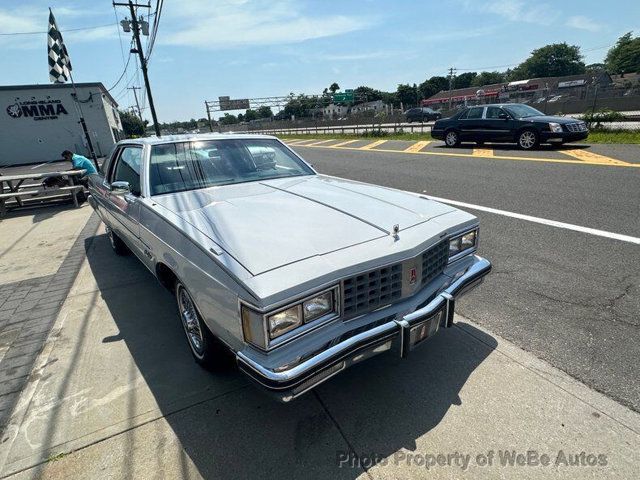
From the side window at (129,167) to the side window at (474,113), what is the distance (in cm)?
1223

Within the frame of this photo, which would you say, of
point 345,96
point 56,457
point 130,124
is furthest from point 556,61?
point 56,457

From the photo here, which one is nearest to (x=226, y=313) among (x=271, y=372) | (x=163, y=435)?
(x=271, y=372)

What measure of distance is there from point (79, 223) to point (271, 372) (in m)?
7.35

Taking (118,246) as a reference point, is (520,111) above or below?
above

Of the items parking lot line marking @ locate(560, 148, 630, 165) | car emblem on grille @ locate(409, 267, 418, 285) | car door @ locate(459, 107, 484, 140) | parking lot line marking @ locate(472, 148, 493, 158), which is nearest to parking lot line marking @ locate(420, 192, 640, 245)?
car emblem on grille @ locate(409, 267, 418, 285)

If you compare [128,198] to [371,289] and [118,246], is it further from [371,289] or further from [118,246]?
[371,289]

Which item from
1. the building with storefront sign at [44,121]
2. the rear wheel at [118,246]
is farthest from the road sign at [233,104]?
the rear wheel at [118,246]

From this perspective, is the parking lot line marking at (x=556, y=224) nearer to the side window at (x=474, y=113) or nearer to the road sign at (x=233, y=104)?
the side window at (x=474, y=113)

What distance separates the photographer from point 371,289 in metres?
2.07

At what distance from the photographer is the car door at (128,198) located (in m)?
3.35

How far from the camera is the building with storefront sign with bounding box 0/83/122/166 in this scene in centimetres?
2536

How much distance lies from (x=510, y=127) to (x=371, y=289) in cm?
1228

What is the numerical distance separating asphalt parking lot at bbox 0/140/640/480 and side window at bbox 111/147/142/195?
3.93ft

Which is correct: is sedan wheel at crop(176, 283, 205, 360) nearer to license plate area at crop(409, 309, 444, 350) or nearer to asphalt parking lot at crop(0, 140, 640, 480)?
asphalt parking lot at crop(0, 140, 640, 480)
